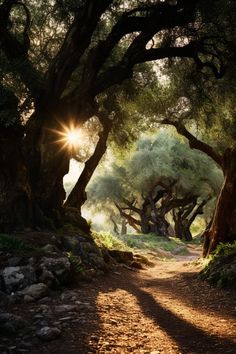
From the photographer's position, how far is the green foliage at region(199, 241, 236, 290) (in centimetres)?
919

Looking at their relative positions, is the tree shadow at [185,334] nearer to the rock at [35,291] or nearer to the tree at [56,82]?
the rock at [35,291]

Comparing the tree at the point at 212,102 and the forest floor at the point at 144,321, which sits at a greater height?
the tree at the point at 212,102

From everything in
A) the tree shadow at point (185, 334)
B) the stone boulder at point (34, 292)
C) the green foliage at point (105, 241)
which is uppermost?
the green foliage at point (105, 241)

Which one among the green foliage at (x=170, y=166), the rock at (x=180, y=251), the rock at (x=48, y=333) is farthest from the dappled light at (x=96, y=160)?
the green foliage at (x=170, y=166)

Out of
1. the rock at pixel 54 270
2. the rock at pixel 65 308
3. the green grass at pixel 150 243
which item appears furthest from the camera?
the green grass at pixel 150 243

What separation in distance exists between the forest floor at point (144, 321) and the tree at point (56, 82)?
371 centimetres

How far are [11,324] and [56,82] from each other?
319 inches

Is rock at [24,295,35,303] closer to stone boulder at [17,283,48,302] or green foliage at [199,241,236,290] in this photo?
stone boulder at [17,283,48,302]

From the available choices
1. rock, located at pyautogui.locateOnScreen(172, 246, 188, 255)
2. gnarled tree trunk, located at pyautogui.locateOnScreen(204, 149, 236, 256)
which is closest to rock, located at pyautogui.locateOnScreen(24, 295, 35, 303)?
gnarled tree trunk, located at pyautogui.locateOnScreen(204, 149, 236, 256)

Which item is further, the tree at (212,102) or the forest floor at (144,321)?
the tree at (212,102)

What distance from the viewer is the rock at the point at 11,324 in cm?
479

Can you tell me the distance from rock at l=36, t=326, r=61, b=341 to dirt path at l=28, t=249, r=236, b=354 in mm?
90

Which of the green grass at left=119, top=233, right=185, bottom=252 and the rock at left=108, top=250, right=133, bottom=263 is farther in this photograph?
the green grass at left=119, top=233, right=185, bottom=252

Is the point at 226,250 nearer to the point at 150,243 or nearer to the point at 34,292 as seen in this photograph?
the point at 34,292
